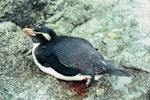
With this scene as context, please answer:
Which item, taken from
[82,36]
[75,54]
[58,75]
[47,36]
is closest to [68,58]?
[75,54]

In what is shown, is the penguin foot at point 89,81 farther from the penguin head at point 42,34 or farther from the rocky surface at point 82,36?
the penguin head at point 42,34

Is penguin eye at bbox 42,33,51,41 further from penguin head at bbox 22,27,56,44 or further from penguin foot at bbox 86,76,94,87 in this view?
penguin foot at bbox 86,76,94,87

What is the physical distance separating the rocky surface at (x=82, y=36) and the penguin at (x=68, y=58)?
0.20m

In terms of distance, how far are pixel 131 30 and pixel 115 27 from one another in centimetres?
22

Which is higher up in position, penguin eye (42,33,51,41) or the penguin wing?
penguin eye (42,33,51,41)

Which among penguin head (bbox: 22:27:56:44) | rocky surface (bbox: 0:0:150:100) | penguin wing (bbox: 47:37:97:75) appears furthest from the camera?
penguin head (bbox: 22:27:56:44)

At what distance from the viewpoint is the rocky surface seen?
5.18 meters

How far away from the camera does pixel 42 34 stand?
17.4ft

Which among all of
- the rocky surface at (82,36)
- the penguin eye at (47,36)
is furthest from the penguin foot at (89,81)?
the penguin eye at (47,36)

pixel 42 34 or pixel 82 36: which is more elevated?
pixel 42 34

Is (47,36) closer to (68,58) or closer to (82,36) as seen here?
(68,58)

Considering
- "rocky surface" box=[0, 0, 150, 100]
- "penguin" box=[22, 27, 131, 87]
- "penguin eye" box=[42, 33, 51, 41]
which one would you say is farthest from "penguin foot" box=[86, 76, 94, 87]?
"penguin eye" box=[42, 33, 51, 41]

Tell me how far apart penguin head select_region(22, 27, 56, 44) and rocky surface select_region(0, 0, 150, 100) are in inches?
13.2

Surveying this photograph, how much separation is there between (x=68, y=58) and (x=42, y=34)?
0.48 meters
